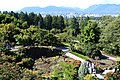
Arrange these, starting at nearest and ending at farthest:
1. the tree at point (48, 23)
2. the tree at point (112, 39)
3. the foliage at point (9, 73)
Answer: the foliage at point (9, 73), the tree at point (112, 39), the tree at point (48, 23)

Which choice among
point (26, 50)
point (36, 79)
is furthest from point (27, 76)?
point (26, 50)

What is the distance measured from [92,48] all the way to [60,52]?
3.31 meters

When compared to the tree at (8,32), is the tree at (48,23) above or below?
below

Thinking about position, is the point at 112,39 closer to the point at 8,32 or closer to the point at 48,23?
the point at 8,32

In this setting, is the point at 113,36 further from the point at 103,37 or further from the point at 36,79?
the point at 36,79

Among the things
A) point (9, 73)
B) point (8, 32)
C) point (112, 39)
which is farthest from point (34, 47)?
point (112, 39)

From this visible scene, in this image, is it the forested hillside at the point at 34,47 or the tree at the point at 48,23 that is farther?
the tree at the point at 48,23

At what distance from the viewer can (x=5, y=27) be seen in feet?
110

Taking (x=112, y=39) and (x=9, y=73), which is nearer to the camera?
(x=9, y=73)

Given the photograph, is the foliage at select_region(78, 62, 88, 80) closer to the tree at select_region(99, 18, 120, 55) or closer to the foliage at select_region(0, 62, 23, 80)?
the foliage at select_region(0, 62, 23, 80)

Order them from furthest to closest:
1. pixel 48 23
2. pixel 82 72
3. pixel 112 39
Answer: pixel 48 23, pixel 112 39, pixel 82 72

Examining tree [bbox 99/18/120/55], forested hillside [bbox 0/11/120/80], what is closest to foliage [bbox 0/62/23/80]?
forested hillside [bbox 0/11/120/80]

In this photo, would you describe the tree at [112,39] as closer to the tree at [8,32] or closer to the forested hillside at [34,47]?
the forested hillside at [34,47]

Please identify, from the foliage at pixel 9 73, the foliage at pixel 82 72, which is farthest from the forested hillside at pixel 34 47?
the foliage at pixel 82 72
